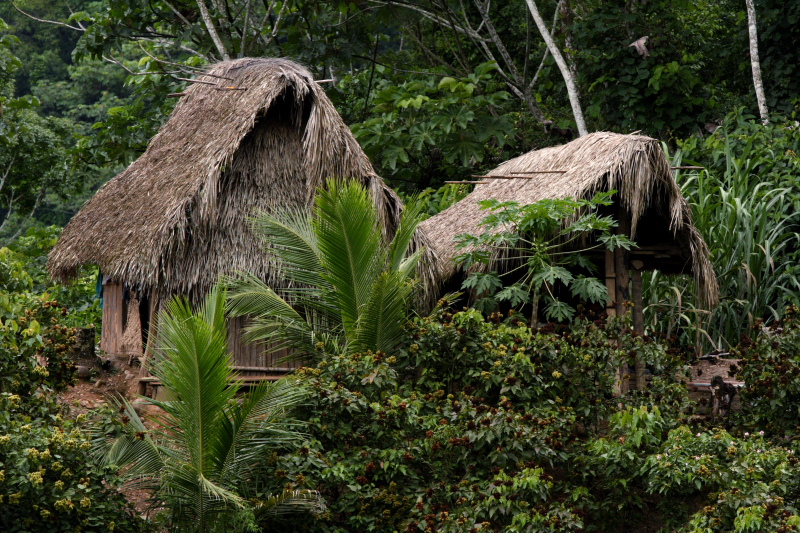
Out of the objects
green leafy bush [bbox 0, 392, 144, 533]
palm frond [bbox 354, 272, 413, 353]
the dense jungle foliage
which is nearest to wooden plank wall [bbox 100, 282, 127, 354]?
the dense jungle foliage

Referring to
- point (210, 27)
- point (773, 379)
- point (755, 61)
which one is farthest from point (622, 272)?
point (210, 27)

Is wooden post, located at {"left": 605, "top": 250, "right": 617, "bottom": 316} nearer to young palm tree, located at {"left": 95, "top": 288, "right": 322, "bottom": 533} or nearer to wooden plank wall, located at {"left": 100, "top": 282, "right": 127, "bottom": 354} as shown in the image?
young palm tree, located at {"left": 95, "top": 288, "right": 322, "bottom": 533}

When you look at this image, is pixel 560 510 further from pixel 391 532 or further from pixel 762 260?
pixel 762 260

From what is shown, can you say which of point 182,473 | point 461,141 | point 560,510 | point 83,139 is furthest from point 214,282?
point 83,139

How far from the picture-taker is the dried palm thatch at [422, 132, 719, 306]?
7719 millimetres

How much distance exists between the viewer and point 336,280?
22.7ft

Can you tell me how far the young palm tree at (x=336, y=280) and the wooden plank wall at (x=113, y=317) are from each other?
90.2 inches

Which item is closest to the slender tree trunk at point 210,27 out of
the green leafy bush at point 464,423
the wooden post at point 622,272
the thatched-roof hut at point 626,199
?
the thatched-roof hut at point 626,199

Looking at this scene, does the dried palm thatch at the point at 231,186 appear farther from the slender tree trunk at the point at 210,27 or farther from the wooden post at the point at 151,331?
the slender tree trunk at the point at 210,27

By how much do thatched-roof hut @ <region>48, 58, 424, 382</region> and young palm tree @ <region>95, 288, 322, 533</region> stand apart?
1.73m

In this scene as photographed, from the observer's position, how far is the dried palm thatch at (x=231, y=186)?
25.2 feet

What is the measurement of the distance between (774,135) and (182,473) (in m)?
8.68

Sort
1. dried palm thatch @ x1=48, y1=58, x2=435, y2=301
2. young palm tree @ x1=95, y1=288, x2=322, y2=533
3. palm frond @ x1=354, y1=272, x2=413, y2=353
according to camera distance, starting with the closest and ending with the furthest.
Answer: young palm tree @ x1=95, y1=288, x2=322, y2=533
palm frond @ x1=354, y1=272, x2=413, y2=353
dried palm thatch @ x1=48, y1=58, x2=435, y2=301

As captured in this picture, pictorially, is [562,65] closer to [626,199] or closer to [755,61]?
[755,61]
